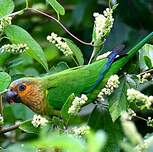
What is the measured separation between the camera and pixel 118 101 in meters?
1.37

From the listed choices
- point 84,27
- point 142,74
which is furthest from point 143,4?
point 142,74

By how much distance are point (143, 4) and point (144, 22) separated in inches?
3.6

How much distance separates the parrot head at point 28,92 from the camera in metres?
1.71

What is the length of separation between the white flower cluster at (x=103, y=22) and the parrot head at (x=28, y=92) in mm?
362

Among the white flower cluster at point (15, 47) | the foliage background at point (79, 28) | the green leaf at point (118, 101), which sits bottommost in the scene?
the foliage background at point (79, 28)

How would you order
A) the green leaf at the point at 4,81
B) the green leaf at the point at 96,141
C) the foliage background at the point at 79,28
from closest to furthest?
the green leaf at the point at 96,141, the green leaf at the point at 4,81, the foliage background at the point at 79,28

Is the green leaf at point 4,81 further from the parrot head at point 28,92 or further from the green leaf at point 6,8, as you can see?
the parrot head at point 28,92

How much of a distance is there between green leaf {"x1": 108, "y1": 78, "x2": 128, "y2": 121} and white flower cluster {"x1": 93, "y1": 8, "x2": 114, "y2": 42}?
0.15 metres

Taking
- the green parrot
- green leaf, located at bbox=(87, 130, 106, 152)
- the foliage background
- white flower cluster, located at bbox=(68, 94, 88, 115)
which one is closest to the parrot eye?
the green parrot

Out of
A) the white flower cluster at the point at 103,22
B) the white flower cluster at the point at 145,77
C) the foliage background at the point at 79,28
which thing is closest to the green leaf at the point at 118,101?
the white flower cluster at the point at 145,77

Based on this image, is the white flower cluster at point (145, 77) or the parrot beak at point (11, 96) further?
the parrot beak at point (11, 96)

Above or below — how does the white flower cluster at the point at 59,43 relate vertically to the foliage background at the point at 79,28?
above

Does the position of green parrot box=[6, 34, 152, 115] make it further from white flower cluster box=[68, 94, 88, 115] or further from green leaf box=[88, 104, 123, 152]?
white flower cluster box=[68, 94, 88, 115]

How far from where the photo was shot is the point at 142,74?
1.43 meters
